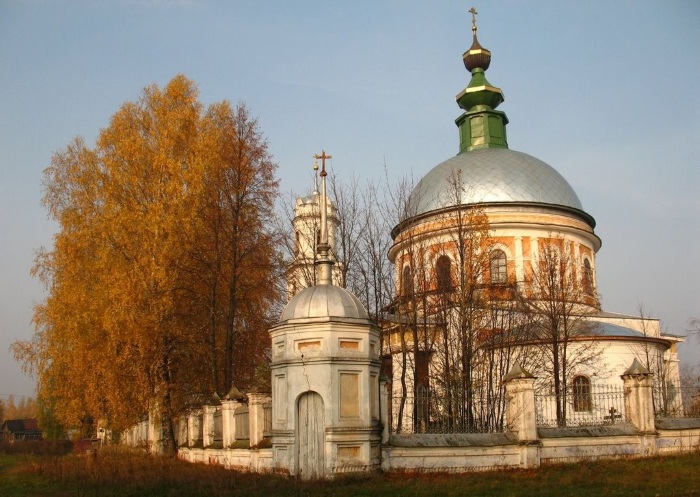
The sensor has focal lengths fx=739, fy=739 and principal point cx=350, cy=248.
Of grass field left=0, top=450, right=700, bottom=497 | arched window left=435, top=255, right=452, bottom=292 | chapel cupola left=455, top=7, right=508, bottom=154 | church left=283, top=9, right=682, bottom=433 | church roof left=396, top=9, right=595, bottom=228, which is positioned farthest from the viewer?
chapel cupola left=455, top=7, right=508, bottom=154

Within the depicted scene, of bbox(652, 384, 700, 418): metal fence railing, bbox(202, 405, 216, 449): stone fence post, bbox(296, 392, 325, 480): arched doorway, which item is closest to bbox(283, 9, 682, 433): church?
bbox(652, 384, 700, 418): metal fence railing

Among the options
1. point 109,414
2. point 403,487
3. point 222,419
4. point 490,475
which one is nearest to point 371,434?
point 403,487

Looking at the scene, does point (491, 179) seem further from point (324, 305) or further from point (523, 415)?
point (324, 305)

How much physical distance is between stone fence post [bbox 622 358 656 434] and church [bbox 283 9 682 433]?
1066mm

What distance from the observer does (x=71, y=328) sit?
20344mm

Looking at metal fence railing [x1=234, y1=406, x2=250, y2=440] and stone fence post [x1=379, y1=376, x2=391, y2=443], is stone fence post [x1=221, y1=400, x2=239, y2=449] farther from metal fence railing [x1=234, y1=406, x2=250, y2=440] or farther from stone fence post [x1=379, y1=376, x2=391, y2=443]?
stone fence post [x1=379, y1=376, x2=391, y2=443]

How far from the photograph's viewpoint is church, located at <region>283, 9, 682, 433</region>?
18953 millimetres

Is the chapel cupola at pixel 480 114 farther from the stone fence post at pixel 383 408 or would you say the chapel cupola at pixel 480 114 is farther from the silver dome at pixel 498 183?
the stone fence post at pixel 383 408

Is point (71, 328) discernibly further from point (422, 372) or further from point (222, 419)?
point (422, 372)

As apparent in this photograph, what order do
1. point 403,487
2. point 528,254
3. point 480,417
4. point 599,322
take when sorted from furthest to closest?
point 528,254 < point 599,322 < point 480,417 < point 403,487

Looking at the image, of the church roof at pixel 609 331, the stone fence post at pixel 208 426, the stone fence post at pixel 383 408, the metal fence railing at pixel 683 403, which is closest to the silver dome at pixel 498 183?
the church roof at pixel 609 331

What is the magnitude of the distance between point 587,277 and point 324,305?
18.5 meters

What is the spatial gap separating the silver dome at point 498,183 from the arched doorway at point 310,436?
1568cm

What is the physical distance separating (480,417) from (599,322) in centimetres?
924
